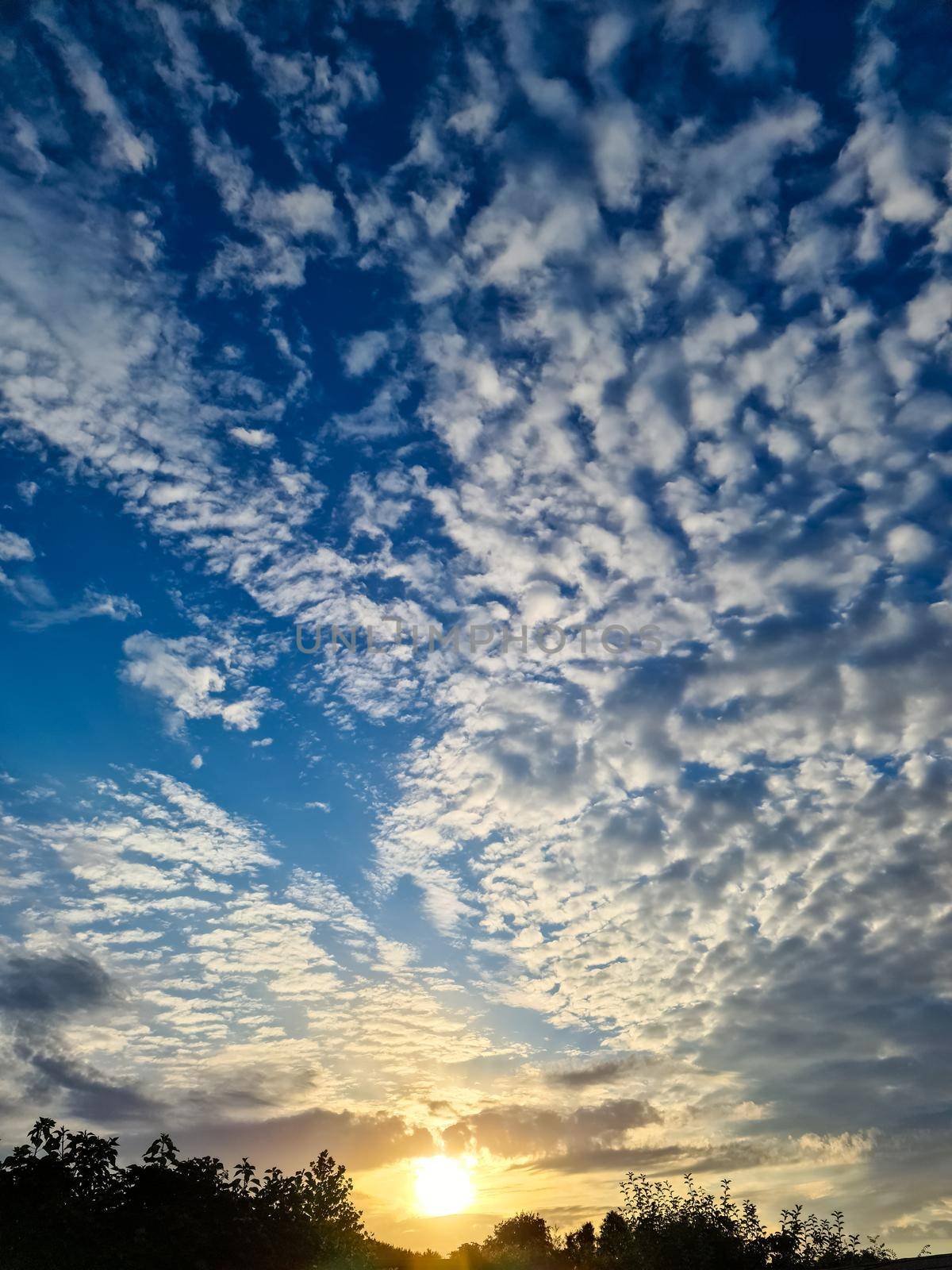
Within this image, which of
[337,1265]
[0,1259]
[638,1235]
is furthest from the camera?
[638,1235]

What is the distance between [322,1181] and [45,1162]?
17.3 metres

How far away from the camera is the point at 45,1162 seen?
1502 inches

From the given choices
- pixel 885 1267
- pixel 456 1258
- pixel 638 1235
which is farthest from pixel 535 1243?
pixel 885 1267

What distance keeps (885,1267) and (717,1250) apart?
45.7ft

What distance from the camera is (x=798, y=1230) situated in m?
48.6

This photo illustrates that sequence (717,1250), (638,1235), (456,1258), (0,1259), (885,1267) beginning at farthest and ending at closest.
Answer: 1. (456,1258)
2. (638,1235)
3. (717,1250)
4. (885,1267)
5. (0,1259)

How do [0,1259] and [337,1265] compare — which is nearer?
[0,1259]

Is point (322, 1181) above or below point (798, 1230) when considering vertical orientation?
above

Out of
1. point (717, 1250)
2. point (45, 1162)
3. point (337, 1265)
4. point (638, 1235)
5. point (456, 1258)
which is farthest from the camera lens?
point (456, 1258)

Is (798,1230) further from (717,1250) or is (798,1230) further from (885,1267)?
(885,1267)

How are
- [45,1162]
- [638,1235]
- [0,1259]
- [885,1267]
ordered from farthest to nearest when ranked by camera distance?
[638,1235] < [45,1162] < [885,1267] < [0,1259]

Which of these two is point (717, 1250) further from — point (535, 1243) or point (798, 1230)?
point (535, 1243)

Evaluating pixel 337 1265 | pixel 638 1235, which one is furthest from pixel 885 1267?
pixel 337 1265

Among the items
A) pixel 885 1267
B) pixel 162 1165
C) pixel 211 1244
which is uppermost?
pixel 162 1165
